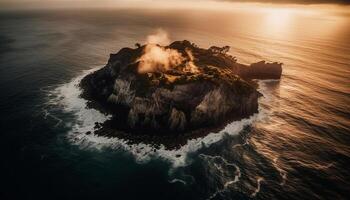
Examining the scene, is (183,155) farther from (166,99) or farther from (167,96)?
(167,96)

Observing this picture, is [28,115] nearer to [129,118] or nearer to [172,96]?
[129,118]

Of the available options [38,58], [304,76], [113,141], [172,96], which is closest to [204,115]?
[172,96]

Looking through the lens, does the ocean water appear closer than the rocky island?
Yes

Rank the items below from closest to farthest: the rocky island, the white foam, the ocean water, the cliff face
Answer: the ocean water, the white foam, the rocky island, the cliff face

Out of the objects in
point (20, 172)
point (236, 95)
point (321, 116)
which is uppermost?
point (236, 95)

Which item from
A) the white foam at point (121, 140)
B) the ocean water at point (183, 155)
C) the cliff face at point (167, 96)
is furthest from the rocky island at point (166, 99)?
the ocean water at point (183, 155)

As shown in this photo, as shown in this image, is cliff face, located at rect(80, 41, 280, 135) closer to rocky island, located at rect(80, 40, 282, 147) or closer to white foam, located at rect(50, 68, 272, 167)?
rocky island, located at rect(80, 40, 282, 147)

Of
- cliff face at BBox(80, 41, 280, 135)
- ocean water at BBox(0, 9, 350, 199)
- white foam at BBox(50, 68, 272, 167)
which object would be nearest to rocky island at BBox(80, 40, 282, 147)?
cliff face at BBox(80, 41, 280, 135)

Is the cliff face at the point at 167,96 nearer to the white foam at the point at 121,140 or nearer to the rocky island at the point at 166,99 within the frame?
the rocky island at the point at 166,99

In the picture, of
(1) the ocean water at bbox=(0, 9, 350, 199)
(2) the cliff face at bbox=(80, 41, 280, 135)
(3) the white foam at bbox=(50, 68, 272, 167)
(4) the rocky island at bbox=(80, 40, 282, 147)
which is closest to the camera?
(1) the ocean water at bbox=(0, 9, 350, 199)
